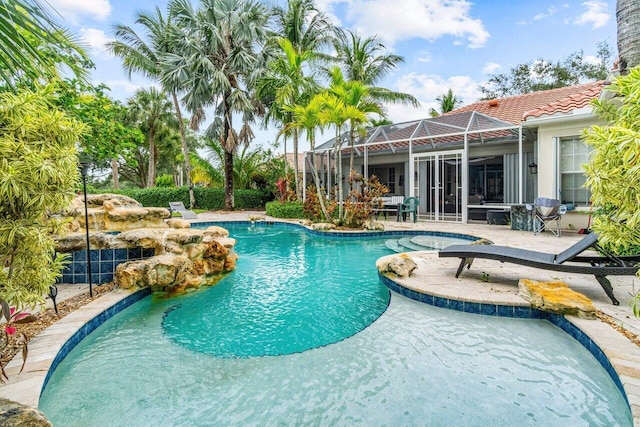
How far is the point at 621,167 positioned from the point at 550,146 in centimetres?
1029

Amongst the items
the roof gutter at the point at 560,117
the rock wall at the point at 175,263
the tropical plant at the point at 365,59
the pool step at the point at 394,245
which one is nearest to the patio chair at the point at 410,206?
the pool step at the point at 394,245

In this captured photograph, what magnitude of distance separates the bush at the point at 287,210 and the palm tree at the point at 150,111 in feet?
46.2

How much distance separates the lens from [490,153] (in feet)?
50.1

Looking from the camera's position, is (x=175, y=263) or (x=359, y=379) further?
(x=175, y=263)

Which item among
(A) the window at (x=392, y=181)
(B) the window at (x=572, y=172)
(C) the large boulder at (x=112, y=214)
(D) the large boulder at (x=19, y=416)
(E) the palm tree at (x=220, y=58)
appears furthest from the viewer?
(A) the window at (x=392, y=181)

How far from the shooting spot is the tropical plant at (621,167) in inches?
83.6

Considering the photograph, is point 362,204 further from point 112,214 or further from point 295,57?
point 112,214

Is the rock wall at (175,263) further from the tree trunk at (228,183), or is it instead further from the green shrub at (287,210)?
the tree trunk at (228,183)

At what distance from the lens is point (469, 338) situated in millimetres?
3883

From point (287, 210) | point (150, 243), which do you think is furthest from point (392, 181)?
point (150, 243)

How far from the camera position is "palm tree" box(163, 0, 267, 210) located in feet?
58.3

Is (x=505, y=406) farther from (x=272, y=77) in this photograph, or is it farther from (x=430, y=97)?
(x=430, y=97)

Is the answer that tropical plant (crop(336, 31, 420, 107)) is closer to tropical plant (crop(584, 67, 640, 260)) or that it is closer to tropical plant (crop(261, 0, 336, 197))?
tropical plant (crop(261, 0, 336, 197))

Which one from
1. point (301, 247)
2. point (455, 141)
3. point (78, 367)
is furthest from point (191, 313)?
point (455, 141)
